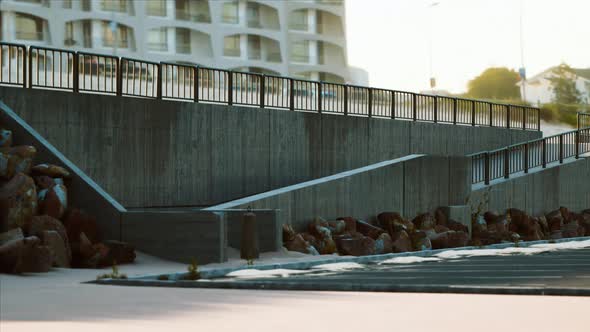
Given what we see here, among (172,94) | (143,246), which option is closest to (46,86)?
(172,94)

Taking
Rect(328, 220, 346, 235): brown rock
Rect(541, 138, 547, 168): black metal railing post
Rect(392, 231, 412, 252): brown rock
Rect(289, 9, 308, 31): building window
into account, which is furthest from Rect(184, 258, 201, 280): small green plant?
Rect(289, 9, 308, 31): building window

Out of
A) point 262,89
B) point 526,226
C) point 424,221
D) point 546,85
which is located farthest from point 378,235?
point 546,85

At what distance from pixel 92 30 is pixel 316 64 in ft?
90.7

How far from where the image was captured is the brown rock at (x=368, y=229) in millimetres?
25609

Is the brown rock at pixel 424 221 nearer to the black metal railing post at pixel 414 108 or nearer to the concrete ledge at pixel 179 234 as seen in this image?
the black metal railing post at pixel 414 108

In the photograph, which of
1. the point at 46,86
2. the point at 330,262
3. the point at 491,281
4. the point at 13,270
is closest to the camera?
the point at 491,281

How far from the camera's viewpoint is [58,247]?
60.0 feet

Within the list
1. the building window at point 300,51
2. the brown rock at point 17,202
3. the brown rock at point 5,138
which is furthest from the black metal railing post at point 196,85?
the building window at point 300,51

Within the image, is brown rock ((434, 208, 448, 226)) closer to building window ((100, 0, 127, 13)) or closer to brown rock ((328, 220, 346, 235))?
brown rock ((328, 220, 346, 235))

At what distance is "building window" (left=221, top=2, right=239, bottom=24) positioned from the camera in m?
97.8

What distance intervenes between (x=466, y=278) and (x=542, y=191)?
2373 centimetres

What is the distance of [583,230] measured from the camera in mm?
36812

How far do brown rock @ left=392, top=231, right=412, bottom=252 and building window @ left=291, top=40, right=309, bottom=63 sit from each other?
7997 centimetres

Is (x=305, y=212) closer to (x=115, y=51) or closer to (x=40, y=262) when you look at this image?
(x=40, y=262)
